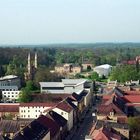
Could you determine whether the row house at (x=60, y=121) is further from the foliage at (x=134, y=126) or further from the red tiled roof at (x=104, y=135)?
the foliage at (x=134, y=126)

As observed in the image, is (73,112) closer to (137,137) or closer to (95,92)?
(137,137)

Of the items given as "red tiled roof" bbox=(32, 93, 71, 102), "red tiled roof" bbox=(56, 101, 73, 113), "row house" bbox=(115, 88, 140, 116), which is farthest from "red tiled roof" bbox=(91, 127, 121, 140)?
"red tiled roof" bbox=(32, 93, 71, 102)

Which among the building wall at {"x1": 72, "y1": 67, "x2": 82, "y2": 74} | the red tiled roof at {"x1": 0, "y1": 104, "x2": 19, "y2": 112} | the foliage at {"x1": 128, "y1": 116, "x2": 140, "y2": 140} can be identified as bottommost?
the building wall at {"x1": 72, "y1": 67, "x2": 82, "y2": 74}

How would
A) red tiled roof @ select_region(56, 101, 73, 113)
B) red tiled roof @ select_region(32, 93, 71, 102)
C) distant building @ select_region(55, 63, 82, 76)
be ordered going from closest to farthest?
red tiled roof @ select_region(56, 101, 73, 113) → red tiled roof @ select_region(32, 93, 71, 102) → distant building @ select_region(55, 63, 82, 76)

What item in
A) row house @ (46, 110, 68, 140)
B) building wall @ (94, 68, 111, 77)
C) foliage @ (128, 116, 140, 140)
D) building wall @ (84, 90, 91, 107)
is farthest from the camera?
building wall @ (94, 68, 111, 77)

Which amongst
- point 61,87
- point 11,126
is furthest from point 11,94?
point 11,126

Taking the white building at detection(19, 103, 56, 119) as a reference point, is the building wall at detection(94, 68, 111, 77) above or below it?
below

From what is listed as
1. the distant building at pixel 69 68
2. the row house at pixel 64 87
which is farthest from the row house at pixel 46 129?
the distant building at pixel 69 68

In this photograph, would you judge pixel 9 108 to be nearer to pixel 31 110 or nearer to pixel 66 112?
pixel 31 110

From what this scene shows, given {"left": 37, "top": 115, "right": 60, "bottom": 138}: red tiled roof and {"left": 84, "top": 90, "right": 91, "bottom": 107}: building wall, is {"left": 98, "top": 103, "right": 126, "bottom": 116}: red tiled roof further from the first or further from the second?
{"left": 84, "top": 90, "right": 91, "bottom": 107}: building wall
